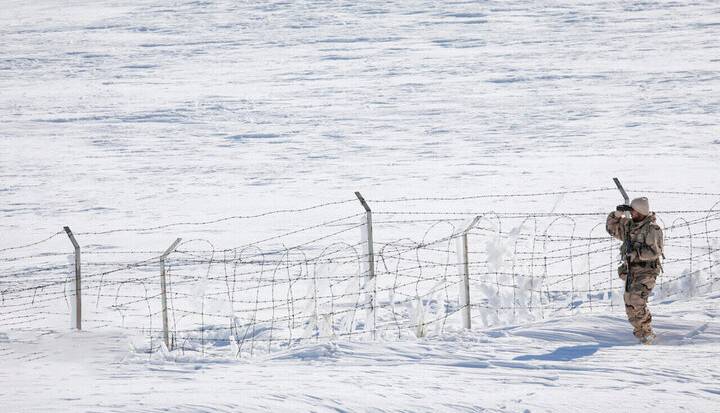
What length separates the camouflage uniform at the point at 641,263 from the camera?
8.06 meters

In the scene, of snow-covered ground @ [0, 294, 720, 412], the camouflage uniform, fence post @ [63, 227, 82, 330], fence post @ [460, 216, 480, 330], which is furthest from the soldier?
fence post @ [63, 227, 82, 330]

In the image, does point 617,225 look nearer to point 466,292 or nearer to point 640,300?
point 640,300

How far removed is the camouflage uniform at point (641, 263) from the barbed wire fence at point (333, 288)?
1307 millimetres

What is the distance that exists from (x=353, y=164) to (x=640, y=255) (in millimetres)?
17087

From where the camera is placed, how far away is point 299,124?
31281 millimetres

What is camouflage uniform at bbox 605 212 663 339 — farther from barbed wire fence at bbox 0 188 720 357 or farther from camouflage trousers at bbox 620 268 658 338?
barbed wire fence at bbox 0 188 720 357

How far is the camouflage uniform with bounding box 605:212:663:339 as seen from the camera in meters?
8.06

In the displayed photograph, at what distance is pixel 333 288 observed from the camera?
13.3 m

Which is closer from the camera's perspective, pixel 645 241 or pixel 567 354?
pixel 567 354

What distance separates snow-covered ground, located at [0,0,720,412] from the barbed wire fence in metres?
0.12

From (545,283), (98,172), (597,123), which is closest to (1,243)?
(98,172)

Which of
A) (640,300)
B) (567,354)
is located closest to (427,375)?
(567,354)

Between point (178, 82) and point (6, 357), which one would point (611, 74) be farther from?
point (6, 357)

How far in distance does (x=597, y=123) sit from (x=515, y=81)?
8.87 m
